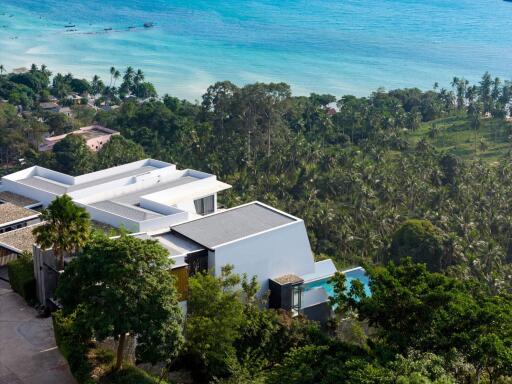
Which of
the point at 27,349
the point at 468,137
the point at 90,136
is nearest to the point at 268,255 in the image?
the point at 27,349

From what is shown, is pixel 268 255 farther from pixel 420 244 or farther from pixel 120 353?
pixel 420 244

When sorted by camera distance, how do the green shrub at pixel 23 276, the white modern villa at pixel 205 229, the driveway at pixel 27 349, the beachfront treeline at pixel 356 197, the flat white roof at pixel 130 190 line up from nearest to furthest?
1. the beachfront treeline at pixel 356 197
2. the driveway at pixel 27 349
3. the green shrub at pixel 23 276
4. the white modern villa at pixel 205 229
5. the flat white roof at pixel 130 190

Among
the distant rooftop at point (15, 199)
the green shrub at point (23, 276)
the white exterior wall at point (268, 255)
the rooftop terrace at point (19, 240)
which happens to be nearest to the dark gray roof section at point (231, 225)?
the white exterior wall at point (268, 255)

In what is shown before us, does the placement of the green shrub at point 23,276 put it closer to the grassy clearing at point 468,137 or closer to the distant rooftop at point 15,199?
the distant rooftop at point 15,199

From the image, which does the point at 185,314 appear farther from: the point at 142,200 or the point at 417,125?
the point at 417,125

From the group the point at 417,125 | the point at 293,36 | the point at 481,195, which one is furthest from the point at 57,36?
the point at 481,195

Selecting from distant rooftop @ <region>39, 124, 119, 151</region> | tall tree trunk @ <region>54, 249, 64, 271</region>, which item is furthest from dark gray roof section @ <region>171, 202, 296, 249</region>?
distant rooftop @ <region>39, 124, 119, 151</region>

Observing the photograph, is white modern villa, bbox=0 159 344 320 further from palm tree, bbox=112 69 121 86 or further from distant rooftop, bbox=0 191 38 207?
palm tree, bbox=112 69 121 86
